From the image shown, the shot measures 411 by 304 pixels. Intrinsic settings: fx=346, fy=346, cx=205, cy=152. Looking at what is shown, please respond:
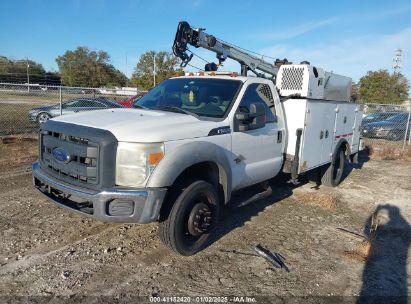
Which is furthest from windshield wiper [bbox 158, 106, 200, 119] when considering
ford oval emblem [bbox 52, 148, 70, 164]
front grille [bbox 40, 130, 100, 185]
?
ford oval emblem [bbox 52, 148, 70, 164]

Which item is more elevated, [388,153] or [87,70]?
[87,70]

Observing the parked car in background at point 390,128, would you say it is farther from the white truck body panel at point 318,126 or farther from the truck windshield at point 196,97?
the truck windshield at point 196,97

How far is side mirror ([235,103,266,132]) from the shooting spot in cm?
430

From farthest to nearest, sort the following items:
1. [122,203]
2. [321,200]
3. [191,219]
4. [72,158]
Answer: [321,200] → [191,219] → [72,158] → [122,203]

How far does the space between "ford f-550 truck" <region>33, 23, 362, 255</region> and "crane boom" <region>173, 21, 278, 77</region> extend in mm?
2128

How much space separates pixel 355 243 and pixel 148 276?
9.34ft

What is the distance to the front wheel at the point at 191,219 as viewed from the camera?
3.67m

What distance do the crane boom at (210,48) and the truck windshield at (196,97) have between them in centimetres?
241

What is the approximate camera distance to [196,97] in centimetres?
468

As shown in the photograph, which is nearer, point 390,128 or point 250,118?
point 250,118

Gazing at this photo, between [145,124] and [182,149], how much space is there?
461mm

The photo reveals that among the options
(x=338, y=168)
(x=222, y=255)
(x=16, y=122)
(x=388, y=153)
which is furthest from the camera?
(x=16, y=122)

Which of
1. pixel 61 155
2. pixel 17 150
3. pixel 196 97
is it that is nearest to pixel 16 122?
pixel 17 150

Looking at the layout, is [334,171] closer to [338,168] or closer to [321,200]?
[338,168]
